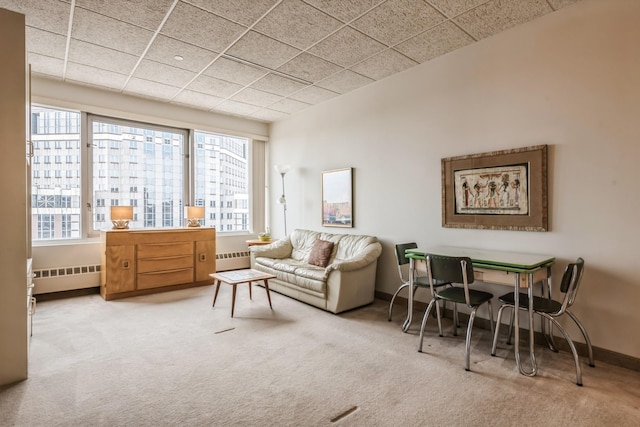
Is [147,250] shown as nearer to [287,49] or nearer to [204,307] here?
[204,307]

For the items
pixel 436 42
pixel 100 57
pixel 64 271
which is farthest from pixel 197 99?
pixel 436 42

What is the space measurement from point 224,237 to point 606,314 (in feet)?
17.3

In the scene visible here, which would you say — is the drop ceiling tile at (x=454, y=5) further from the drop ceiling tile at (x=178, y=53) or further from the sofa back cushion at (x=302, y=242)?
the sofa back cushion at (x=302, y=242)

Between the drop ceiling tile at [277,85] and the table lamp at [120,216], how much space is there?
2506mm

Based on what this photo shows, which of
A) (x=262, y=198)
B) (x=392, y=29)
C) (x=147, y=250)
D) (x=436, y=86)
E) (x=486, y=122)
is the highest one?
(x=392, y=29)

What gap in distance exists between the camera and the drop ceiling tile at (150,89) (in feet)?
14.8

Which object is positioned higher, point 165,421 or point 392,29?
point 392,29

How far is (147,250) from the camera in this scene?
4.71m

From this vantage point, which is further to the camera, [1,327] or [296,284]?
[296,284]

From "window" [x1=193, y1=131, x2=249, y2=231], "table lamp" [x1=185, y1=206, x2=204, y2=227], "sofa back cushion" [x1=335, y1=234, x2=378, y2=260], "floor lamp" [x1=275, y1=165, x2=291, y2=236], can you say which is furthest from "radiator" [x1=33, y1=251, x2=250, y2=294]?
"sofa back cushion" [x1=335, y1=234, x2=378, y2=260]

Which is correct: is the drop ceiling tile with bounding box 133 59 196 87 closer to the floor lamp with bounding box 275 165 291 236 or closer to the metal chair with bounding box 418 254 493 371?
the floor lamp with bounding box 275 165 291 236

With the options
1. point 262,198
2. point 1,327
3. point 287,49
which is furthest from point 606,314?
point 262,198

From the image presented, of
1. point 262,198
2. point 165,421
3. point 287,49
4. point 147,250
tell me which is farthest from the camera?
point 262,198

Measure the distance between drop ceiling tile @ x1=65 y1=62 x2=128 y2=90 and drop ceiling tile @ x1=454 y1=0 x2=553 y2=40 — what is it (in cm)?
411
